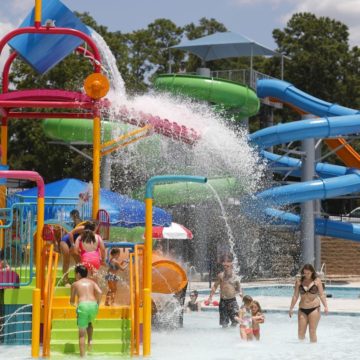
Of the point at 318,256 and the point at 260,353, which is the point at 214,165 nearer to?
the point at 318,256

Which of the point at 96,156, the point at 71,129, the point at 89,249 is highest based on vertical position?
the point at 71,129

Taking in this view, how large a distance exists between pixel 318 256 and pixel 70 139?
7784 mm

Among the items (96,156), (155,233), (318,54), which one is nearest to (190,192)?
(155,233)

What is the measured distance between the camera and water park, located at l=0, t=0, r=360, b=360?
11.0 meters

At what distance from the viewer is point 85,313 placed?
10.3 meters

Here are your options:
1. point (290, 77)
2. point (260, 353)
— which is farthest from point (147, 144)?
point (290, 77)

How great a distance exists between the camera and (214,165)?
2328 cm

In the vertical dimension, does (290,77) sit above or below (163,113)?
above

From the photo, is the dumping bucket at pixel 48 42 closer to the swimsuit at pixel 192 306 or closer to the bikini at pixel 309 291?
the swimsuit at pixel 192 306

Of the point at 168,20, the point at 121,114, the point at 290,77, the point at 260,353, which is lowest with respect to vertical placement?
the point at 260,353

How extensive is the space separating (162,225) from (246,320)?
6.59m

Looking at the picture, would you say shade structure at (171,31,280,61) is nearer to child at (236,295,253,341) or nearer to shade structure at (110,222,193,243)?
shade structure at (110,222,193,243)

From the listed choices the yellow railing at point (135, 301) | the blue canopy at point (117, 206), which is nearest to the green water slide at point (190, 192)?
the blue canopy at point (117, 206)

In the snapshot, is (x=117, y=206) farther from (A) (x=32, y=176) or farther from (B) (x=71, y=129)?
(A) (x=32, y=176)
